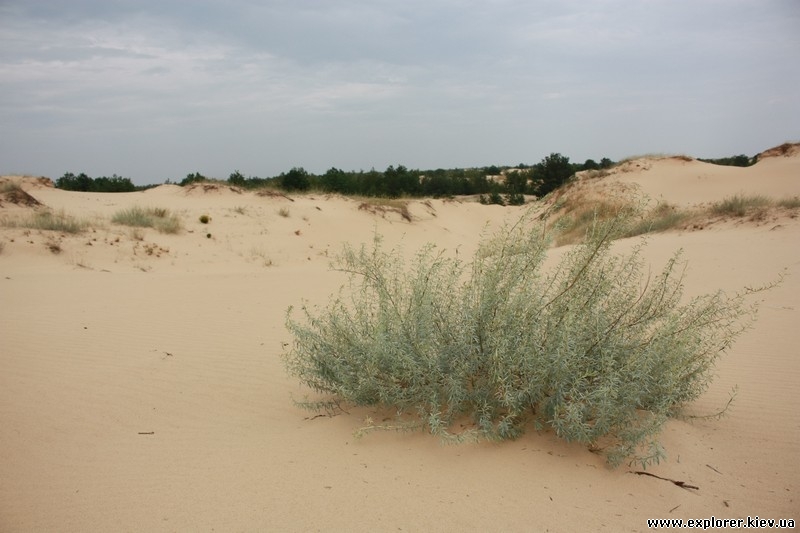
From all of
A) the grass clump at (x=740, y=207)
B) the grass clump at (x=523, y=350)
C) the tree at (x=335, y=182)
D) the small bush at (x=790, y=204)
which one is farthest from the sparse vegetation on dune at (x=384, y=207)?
the grass clump at (x=523, y=350)

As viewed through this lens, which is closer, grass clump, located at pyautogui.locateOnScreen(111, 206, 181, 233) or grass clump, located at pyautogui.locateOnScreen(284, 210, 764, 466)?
grass clump, located at pyautogui.locateOnScreen(284, 210, 764, 466)

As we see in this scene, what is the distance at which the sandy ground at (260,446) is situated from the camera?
275cm

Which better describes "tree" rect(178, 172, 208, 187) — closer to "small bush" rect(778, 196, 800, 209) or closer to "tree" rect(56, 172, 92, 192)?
"tree" rect(56, 172, 92, 192)

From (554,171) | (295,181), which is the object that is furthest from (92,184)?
(554,171)

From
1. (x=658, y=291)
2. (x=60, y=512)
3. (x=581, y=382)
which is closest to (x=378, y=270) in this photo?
(x=581, y=382)

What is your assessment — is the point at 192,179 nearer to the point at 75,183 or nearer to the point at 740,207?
the point at 75,183

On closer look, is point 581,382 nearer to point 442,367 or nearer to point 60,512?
point 442,367

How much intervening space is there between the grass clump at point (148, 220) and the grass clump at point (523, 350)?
11.1 meters

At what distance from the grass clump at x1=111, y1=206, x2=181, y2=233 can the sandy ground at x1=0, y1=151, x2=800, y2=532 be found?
16.8 ft

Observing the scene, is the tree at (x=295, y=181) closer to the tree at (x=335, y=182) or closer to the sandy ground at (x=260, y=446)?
the tree at (x=335, y=182)

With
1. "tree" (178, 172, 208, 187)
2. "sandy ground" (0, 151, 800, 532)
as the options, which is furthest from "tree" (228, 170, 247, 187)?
"sandy ground" (0, 151, 800, 532)

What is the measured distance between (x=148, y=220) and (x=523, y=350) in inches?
500

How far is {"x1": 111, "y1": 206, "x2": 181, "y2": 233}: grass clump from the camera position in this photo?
44.4 feet

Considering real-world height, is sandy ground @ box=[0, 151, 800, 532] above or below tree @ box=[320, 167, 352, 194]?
below
